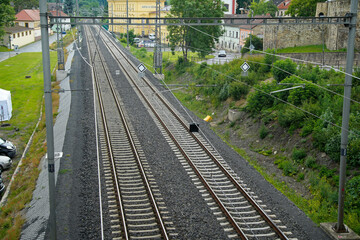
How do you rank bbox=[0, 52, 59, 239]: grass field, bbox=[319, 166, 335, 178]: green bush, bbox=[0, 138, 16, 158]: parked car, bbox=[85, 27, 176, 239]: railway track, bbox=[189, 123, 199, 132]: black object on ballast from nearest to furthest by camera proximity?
bbox=[85, 27, 176, 239]: railway track, bbox=[0, 52, 59, 239]: grass field, bbox=[319, 166, 335, 178]: green bush, bbox=[0, 138, 16, 158]: parked car, bbox=[189, 123, 199, 132]: black object on ballast

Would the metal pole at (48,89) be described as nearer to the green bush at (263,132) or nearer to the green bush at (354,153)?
the green bush at (354,153)

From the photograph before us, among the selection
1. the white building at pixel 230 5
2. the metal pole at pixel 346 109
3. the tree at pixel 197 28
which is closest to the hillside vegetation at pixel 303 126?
the metal pole at pixel 346 109

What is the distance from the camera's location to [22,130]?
2672 centimetres

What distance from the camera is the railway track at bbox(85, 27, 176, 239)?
39.5 feet

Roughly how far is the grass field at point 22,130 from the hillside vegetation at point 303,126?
30.8 feet

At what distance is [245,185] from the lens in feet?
50.6

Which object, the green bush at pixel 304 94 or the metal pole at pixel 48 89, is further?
the green bush at pixel 304 94

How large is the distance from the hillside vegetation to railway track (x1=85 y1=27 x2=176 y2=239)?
485cm

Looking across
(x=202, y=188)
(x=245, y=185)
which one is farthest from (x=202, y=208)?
(x=245, y=185)

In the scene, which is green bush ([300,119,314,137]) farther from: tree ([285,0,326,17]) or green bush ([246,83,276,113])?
tree ([285,0,326,17])

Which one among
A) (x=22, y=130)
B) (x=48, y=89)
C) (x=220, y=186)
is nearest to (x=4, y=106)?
(x=22, y=130)

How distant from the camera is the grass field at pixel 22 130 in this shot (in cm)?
1413

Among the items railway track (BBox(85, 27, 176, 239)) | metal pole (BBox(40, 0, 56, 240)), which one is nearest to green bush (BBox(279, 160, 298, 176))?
railway track (BBox(85, 27, 176, 239))

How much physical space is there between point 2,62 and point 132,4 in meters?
35.5
